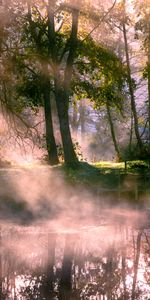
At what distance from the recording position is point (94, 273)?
30.1 feet

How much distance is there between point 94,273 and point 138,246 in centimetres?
221

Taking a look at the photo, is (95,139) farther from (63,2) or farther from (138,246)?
(138,246)

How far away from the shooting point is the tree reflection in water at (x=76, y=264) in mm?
8180

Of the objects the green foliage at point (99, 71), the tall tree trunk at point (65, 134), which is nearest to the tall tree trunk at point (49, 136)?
the green foliage at point (99, 71)

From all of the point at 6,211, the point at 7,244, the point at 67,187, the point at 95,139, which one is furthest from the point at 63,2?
the point at 95,139

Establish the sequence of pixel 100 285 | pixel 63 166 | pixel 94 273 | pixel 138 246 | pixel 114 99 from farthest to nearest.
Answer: pixel 114 99, pixel 63 166, pixel 138 246, pixel 94 273, pixel 100 285

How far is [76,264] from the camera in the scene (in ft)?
31.7

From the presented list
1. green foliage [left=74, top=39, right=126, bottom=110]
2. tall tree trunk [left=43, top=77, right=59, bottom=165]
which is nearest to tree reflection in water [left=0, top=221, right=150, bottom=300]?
green foliage [left=74, top=39, right=126, bottom=110]

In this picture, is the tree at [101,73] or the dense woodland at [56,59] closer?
the dense woodland at [56,59]

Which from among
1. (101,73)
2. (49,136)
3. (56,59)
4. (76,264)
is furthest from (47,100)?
(76,264)

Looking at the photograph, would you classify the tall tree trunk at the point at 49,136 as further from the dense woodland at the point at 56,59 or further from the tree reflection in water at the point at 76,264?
the tree reflection in water at the point at 76,264

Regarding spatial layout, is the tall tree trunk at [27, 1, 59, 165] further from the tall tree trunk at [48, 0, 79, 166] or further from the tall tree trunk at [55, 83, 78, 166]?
the tall tree trunk at [55, 83, 78, 166]

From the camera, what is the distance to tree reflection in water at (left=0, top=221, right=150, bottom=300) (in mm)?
8180

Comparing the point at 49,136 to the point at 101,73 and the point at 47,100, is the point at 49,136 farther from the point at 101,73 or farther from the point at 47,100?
the point at 101,73
